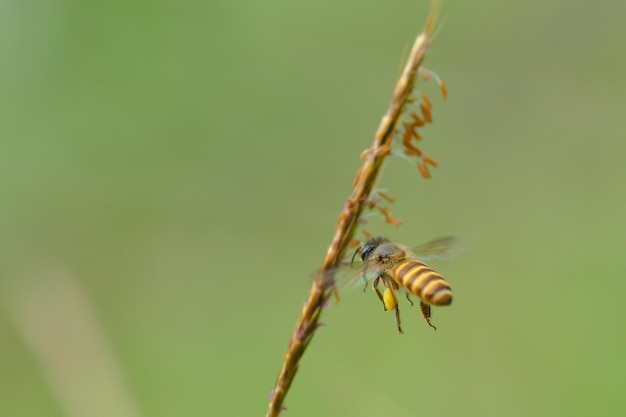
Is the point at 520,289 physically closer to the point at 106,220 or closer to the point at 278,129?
the point at 278,129

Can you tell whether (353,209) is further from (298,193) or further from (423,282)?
(298,193)

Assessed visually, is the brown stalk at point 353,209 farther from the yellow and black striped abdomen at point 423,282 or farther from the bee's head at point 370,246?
the bee's head at point 370,246

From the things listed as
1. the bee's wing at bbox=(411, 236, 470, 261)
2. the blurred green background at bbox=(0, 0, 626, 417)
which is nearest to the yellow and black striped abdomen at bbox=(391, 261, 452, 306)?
the bee's wing at bbox=(411, 236, 470, 261)

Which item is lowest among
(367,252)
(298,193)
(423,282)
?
(423,282)

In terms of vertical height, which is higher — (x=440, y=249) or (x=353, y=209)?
(x=440, y=249)

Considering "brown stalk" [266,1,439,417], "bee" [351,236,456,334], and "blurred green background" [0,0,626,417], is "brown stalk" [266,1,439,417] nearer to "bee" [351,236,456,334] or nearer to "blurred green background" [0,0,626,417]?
"bee" [351,236,456,334]

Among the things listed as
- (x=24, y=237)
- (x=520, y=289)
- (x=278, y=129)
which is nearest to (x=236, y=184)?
(x=278, y=129)

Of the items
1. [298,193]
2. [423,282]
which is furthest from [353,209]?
[298,193]
